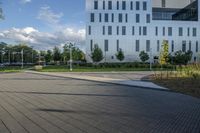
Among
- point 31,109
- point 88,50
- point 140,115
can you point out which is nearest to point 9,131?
point 31,109

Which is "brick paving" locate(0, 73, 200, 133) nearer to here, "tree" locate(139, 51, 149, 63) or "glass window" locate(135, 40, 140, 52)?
"tree" locate(139, 51, 149, 63)

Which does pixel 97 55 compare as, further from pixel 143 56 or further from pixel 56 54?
pixel 56 54

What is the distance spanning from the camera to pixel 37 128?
22.5 ft

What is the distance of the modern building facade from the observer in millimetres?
83062

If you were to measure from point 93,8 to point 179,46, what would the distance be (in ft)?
98.3

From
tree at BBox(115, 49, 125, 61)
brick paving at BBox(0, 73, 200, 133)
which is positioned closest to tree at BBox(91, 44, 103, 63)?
tree at BBox(115, 49, 125, 61)

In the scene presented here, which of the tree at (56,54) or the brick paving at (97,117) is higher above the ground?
the tree at (56,54)

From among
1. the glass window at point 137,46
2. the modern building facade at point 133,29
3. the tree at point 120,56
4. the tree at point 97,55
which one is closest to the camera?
the tree at point 97,55

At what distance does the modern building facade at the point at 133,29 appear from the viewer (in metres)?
83.1

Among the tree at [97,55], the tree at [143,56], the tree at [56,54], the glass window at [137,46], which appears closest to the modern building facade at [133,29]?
the glass window at [137,46]

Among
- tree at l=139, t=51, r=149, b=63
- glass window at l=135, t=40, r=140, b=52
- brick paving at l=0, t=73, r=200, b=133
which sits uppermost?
glass window at l=135, t=40, r=140, b=52

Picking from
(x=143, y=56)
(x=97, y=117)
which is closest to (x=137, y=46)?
(x=143, y=56)

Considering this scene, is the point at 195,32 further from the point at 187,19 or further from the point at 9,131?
the point at 9,131

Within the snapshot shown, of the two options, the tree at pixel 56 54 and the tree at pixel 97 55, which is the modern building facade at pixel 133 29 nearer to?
the tree at pixel 97 55
